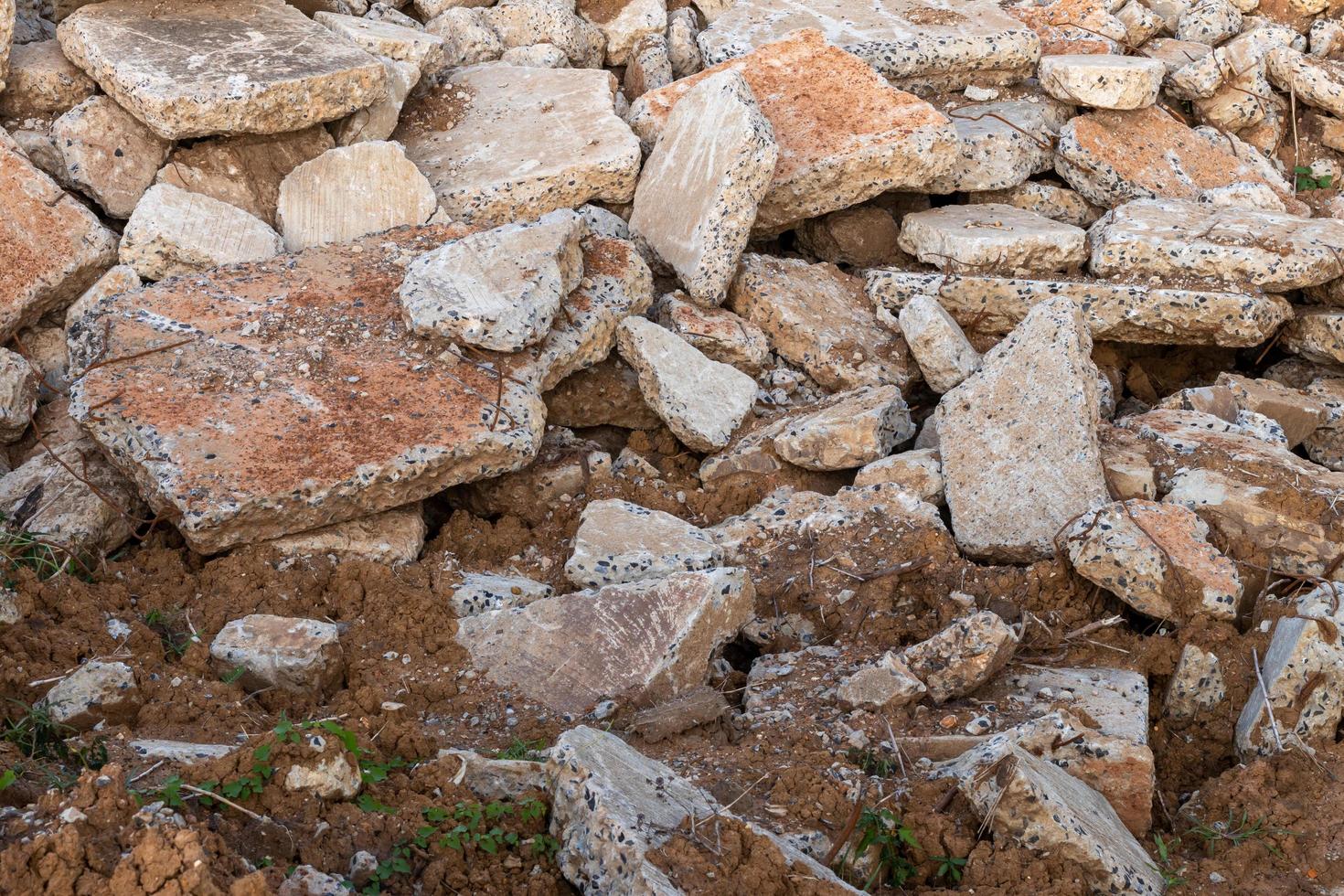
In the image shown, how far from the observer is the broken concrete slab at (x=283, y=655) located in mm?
3641

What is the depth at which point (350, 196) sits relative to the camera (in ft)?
17.6

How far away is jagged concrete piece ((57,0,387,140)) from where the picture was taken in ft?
16.5

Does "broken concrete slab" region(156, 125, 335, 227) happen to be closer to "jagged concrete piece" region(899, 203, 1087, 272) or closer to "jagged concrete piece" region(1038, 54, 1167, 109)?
"jagged concrete piece" region(899, 203, 1087, 272)

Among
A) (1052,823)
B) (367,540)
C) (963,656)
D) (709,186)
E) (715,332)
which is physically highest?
(709,186)

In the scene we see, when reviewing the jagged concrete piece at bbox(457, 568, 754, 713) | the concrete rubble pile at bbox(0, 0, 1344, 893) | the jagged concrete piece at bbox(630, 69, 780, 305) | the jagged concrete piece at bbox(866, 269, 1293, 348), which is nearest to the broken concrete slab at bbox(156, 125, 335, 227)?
the concrete rubble pile at bbox(0, 0, 1344, 893)

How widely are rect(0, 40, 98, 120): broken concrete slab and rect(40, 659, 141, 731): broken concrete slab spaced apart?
10.0 feet

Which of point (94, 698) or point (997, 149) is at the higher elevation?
point (997, 149)

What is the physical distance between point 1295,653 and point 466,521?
9.37ft

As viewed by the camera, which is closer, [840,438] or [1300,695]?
[1300,695]

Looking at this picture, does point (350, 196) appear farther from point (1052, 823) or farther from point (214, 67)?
point (1052, 823)

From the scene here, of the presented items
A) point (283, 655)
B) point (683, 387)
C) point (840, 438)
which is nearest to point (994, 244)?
point (840, 438)

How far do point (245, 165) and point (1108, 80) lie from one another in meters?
4.18

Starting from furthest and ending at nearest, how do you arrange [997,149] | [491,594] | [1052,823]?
1. [997,149]
2. [491,594]
3. [1052,823]

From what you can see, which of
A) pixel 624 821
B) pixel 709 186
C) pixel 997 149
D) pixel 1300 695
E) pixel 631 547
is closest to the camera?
pixel 624 821
